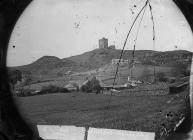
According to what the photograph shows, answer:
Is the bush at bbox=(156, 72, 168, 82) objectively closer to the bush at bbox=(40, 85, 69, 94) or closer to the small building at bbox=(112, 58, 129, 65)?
the small building at bbox=(112, 58, 129, 65)

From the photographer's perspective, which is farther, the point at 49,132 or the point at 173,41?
the point at 49,132

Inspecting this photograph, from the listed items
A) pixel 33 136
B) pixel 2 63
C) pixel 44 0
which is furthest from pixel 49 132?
pixel 44 0

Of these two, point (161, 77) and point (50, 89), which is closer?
point (161, 77)

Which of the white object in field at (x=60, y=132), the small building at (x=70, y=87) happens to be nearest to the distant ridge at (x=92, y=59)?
the small building at (x=70, y=87)

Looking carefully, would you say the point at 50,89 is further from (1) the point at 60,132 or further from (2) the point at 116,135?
(2) the point at 116,135

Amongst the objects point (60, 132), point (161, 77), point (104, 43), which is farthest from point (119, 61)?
point (60, 132)

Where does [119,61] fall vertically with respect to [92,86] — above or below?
above

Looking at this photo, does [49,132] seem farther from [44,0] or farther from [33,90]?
[44,0]
